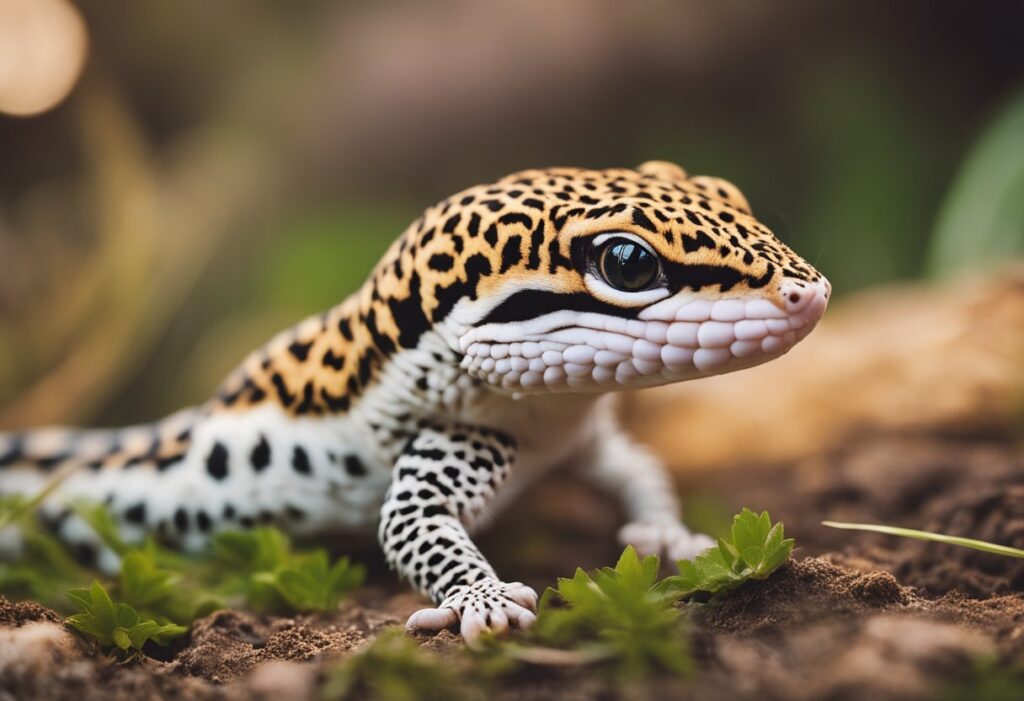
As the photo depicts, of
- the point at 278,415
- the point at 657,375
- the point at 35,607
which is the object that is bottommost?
the point at 35,607

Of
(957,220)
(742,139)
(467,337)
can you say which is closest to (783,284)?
(467,337)

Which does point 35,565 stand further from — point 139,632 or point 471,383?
point 471,383

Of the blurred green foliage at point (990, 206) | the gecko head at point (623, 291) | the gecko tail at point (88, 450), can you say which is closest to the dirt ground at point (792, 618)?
the gecko head at point (623, 291)

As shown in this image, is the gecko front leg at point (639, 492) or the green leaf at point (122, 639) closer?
the green leaf at point (122, 639)

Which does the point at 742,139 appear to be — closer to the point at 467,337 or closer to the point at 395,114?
the point at 395,114

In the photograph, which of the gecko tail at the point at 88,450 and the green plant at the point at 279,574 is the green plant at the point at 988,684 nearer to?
the green plant at the point at 279,574

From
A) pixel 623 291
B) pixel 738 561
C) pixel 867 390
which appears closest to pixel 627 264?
pixel 623 291

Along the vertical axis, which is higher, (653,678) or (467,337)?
(467,337)
